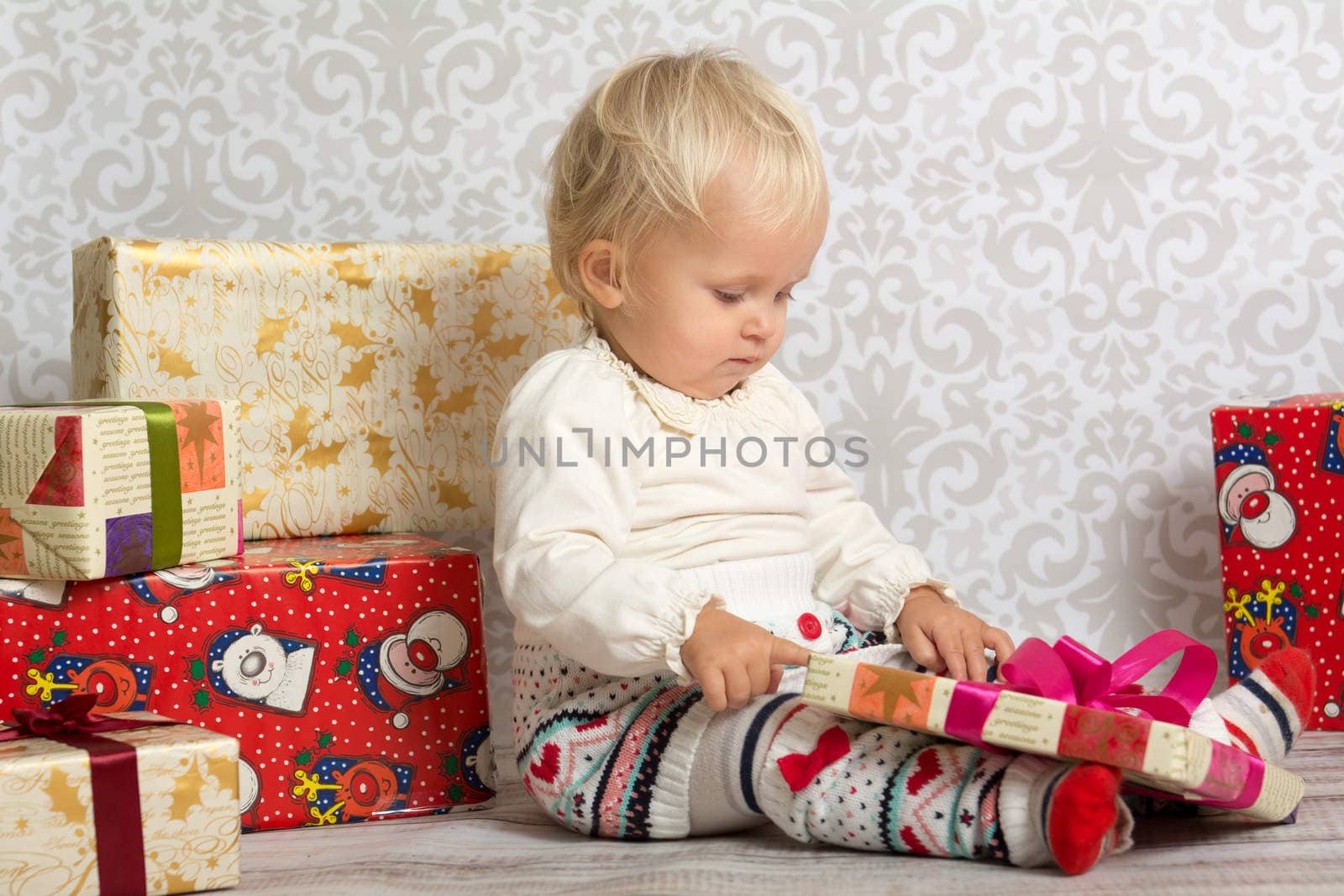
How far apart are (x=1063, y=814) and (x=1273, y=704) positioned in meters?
0.30

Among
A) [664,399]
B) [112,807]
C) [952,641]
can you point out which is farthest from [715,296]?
[112,807]

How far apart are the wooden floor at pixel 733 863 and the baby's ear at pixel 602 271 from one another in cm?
43

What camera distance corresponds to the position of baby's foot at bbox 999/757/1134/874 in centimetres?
74

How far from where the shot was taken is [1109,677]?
859 millimetres

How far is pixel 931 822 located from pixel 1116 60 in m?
0.99

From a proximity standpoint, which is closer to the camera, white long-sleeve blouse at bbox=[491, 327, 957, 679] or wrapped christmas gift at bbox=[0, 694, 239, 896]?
wrapped christmas gift at bbox=[0, 694, 239, 896]

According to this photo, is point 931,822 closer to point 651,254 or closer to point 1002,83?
point 651,254

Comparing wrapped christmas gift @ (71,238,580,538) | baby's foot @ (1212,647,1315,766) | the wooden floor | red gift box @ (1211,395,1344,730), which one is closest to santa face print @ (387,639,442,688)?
the wooden floor

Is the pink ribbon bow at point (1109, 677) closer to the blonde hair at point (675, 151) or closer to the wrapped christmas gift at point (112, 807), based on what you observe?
the blonde hair at point (675, 151)

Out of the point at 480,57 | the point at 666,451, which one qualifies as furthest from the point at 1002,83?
the point at 666,451

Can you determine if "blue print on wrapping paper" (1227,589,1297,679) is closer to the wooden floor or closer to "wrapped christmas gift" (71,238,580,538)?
the wooden floor

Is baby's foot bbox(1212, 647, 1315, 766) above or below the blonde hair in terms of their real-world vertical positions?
below

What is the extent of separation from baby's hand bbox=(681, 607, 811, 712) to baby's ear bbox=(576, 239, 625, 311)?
278mm

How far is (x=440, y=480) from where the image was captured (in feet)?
4.13
